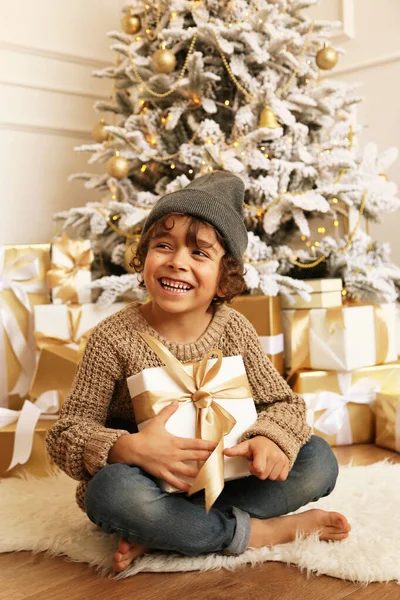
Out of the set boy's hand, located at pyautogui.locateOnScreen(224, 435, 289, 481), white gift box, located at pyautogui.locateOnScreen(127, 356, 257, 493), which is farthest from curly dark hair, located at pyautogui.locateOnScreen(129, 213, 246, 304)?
boy's hand, located at pyautogui.locateOnScreen(224, 435, 289, 481)

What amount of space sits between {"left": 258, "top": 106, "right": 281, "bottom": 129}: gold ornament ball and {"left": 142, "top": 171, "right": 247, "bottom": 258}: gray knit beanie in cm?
67

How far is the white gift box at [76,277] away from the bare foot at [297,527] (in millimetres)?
854

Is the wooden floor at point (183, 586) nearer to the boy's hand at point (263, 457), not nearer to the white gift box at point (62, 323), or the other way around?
the boy's hand at point (263, 457)

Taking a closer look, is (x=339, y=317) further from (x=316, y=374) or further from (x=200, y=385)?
(x=200, y=385)

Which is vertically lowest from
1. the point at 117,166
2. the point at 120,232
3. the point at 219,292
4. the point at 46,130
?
the point at 219,292

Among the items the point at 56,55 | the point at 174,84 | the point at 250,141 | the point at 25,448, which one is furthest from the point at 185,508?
the point at 56,55

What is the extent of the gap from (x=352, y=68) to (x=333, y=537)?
1823 mm

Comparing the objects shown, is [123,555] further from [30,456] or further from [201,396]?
[30,456]

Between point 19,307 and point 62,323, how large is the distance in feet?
0.47

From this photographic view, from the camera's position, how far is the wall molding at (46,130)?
2.32 m

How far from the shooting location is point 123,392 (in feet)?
3.75

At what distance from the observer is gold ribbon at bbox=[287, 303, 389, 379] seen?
5.71ft

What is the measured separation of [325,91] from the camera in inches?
76.2

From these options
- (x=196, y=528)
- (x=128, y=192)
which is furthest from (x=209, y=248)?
(x=128, y=192)
